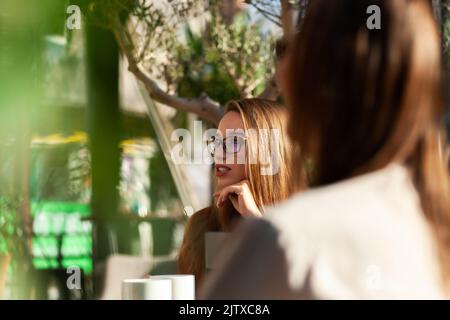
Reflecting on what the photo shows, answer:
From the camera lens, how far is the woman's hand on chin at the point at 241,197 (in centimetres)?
245

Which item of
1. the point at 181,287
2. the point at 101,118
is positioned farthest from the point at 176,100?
the point at 181,287

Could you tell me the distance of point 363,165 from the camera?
2.57ft

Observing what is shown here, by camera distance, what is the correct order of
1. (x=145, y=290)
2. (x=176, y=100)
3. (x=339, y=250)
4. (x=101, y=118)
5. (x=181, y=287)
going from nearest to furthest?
(x=339, y=250) < (x=145, y=290) < (x=181, y=287) < (x=176, y=100) < (x=101, y=118)

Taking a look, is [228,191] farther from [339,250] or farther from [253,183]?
[339,250]

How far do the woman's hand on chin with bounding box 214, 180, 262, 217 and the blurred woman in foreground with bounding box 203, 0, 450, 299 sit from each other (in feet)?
5.22

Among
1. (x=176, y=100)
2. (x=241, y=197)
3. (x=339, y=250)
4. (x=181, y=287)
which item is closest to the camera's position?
(x=339, y=250)

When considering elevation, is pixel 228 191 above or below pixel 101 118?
below

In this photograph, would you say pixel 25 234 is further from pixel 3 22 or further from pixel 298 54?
pixel 298 54

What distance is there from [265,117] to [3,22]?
2605 millimetres

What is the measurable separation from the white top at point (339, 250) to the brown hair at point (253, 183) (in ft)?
→ 5.53

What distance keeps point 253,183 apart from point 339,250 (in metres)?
1.77

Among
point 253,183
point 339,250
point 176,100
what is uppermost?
point 176,100

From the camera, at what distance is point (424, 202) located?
800 mm

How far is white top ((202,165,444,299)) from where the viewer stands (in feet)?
2.26
